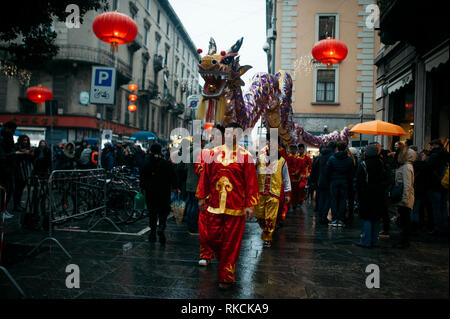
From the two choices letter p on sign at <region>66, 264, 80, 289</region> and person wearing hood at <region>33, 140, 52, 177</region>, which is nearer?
letter p on sign at <region>66, 264, 80, 289</region>

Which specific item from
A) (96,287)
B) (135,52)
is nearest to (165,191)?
(96,287)

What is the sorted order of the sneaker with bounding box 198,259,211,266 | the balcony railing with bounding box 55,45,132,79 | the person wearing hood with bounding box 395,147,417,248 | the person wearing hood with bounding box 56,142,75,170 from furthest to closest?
the balcony railing with bounding box 55,45,132,79
the person wearing hood with bounding box 56,142,75,170
the person wearing hood with bounding box 395,147,417,248
the sneaker with bounding box 198,259,211,266

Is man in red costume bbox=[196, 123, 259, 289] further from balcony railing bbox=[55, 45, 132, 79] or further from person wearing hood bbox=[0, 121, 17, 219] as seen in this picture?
balcony railing bbox=[55, 45, 132, 79]

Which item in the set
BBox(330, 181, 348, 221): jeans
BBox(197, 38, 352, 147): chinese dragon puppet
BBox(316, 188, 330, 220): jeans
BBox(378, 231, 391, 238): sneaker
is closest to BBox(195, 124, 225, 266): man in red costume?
BBox(197, 38, 352, 147): chinese dragon puppet

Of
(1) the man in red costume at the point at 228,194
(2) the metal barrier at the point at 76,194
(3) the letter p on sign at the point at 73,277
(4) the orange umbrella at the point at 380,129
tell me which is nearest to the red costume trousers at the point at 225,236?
(1) the man in red costume at the point at 228,194

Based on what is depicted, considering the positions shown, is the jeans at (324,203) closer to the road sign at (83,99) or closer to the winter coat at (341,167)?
the winter coat at (341,167)

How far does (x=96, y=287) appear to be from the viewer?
3.78 metres

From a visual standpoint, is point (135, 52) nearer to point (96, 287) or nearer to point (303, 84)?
point (303, 84)

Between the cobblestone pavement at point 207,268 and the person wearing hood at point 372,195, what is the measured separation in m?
0.30

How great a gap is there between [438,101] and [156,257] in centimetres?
412

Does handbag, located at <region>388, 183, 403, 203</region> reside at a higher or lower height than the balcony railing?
lower

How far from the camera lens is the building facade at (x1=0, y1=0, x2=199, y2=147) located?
76.0ft

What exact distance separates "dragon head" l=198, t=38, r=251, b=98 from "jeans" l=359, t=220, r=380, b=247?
3548 mm

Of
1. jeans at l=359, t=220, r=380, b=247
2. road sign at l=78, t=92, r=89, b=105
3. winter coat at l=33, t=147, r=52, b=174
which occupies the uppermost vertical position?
road sign at l=78, t=92, r=89, b=105
